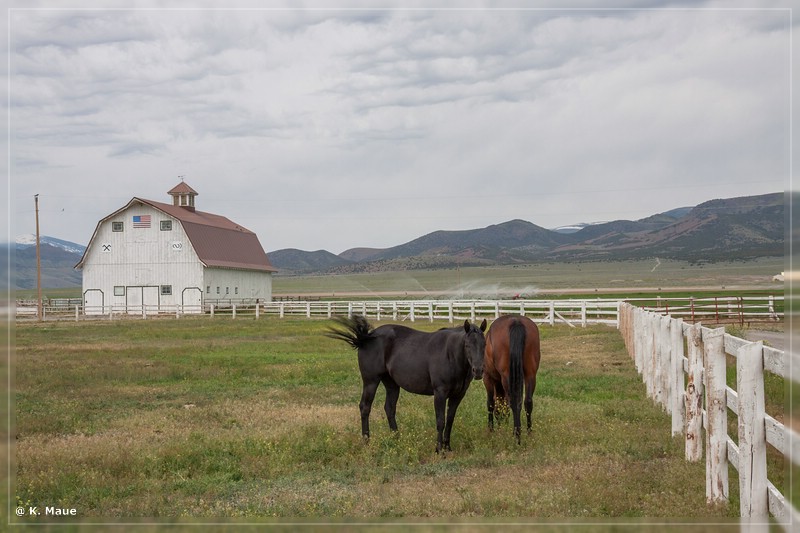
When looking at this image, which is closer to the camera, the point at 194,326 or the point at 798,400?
the point at 798,400

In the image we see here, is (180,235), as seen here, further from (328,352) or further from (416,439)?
(416,439)

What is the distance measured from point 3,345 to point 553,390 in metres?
12.0

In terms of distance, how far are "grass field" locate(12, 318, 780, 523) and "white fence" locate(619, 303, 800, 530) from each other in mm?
303

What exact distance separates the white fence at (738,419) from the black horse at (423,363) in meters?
2.42

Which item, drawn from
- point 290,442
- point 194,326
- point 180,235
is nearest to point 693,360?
point 290,442

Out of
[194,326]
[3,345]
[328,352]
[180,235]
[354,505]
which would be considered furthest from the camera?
[180,235]

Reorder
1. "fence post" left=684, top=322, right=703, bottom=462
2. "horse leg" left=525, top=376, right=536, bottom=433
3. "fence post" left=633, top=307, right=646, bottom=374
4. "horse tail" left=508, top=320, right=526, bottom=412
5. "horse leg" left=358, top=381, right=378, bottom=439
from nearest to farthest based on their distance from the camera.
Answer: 1. "fence post" left=684, top=322, right=703, bottom=462
2. "horse leg" left=358, top=381, right=378, bottom=439
3. "horse tail" left=508, top=320, right=526, bottom=412
4. "horse leg" left=525, top=376, right=536, bottom=433
5. "fence post" left=633, top=307, right=646, bottom=374

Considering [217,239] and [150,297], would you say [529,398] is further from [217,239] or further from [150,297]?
[217,239]

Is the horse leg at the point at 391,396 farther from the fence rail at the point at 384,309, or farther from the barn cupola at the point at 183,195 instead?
the barn cupola at the point at 183,195

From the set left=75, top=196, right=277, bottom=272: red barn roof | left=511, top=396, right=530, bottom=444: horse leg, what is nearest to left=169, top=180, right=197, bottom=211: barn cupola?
left=75, top=196, right=277, bottom=272: red barn roof

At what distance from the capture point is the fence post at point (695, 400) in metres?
7.87

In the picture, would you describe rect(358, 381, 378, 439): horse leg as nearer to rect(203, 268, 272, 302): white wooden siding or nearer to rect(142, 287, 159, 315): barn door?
rect(203, 268, 272, 302): white wooden siding

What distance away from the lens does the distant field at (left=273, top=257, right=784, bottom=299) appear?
121688 mm

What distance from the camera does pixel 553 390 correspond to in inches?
566
